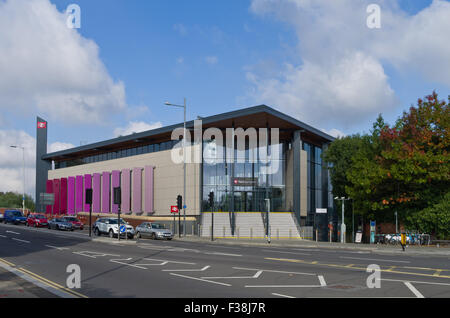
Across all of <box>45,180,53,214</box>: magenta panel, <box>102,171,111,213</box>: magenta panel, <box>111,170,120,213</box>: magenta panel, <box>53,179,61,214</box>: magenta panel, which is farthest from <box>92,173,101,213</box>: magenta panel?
<box>45,180,53,214</box>: magenta panel

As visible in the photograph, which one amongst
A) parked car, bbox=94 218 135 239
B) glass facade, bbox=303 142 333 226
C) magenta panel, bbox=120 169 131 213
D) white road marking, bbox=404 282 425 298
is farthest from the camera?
magenta panel, bbox=120 169 131 213

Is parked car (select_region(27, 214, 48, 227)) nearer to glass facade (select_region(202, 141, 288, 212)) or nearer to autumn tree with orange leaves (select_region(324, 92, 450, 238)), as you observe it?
glass facade (select_region(202, 141, 288, 212))

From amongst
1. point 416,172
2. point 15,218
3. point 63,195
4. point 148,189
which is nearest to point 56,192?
point 63,195

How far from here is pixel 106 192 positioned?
6488 cm

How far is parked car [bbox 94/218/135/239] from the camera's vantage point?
38.1 meters

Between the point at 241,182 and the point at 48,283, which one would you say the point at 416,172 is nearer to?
the point at 241,182

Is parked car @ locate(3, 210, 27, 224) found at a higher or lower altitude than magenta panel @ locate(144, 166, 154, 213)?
lower

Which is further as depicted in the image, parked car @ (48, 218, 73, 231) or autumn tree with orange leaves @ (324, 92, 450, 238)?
parked car @ (48, 218, 73, 231)

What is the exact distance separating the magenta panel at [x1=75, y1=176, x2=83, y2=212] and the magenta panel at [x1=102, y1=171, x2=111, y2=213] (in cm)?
678

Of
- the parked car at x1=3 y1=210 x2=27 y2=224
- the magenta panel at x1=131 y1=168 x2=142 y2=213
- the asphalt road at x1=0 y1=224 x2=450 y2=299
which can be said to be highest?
the magenta panel at x1=131 y1=168 x2=142 y2=213

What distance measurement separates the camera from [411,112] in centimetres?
3856
